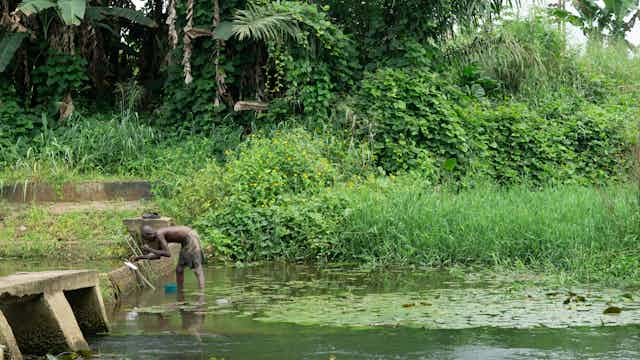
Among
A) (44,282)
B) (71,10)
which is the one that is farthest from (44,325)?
(71,10)

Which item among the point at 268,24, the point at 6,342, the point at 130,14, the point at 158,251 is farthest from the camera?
the point at 130,14

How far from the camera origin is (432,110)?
17016 mm

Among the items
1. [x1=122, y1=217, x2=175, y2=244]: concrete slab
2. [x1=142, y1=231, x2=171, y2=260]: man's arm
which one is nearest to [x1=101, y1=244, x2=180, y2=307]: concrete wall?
[x1=142, y1=231, x2=171, y2=260]: man's arm

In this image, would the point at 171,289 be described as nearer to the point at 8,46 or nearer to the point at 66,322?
the point at 66,322

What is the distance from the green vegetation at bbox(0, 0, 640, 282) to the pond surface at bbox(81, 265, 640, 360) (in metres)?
1.85

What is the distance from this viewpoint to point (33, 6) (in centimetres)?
1616

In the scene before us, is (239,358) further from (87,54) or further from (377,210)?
(87,54)

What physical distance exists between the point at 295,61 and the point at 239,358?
34.0 feet

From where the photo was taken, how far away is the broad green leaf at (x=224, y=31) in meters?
16.7

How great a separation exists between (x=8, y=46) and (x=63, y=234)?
534 centimetres

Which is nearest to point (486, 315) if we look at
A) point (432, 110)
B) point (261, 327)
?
point (261, 327)

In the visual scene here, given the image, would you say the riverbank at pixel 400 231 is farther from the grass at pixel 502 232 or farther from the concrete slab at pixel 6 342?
the concrete slab at pixel 6 342

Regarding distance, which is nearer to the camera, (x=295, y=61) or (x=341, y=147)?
(x=341, y=147)

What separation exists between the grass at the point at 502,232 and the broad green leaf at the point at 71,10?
5.62 metres
